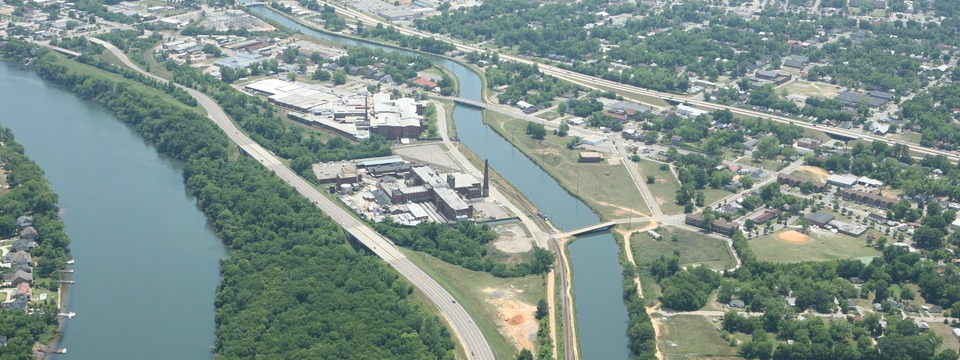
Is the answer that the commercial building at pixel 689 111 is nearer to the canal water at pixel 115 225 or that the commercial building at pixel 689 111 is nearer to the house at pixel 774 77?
the house at pixel 774 77

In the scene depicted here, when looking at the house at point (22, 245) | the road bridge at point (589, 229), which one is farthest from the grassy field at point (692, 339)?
the house at point (22, 245)

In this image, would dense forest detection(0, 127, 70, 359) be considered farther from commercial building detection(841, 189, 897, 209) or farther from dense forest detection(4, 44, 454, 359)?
commercial building detection(841, 189, 897, 209)

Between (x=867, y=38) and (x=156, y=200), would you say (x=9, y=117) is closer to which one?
(x=156, y=200)

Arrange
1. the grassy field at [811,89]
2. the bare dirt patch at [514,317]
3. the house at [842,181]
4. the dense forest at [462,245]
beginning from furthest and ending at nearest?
1. the grassy field at [811,89]
2. the house at [842,181]
3. the dense forest at [462,245]
4. the bare dirt patch at [514,317]

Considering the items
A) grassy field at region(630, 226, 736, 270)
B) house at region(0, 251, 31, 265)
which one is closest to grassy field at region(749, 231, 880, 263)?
grassy field at region(630, 226, 736, 270)

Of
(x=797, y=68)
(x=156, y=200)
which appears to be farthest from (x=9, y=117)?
(x=797, y=68)
